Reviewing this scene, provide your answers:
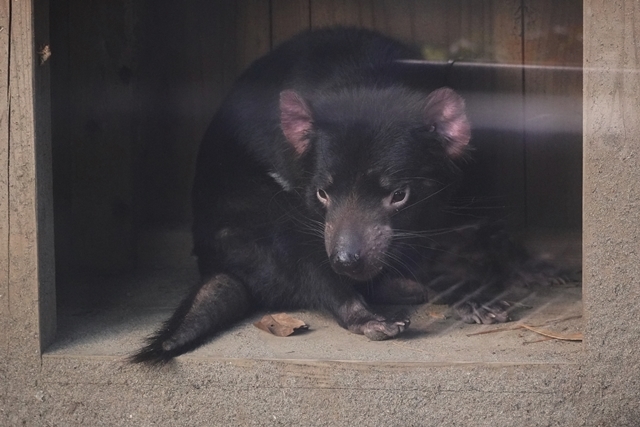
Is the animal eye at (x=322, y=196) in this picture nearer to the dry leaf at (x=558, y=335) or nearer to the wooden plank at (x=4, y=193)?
the dry leaf at (x=558, y=335)

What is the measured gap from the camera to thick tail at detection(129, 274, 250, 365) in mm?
2701

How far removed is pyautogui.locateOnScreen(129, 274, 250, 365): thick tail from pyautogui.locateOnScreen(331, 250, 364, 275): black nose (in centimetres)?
43

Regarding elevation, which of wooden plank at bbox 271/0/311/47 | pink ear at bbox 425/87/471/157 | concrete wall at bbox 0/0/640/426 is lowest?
concrete wall at bbox 0/0/640/426

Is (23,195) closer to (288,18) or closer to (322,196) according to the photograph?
(322,196)

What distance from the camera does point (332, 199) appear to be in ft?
9.77

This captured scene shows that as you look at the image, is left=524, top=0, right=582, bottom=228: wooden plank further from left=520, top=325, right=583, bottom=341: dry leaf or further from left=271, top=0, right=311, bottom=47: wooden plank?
left=520, top=325, right=583, bottom=341: dry leaf

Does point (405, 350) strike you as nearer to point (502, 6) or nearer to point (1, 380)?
point (1, 380)

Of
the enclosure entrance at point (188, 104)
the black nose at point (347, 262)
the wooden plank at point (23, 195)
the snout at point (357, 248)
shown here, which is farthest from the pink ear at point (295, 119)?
the wooden plank at point (23, 195)

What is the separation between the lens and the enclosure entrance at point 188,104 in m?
3.83

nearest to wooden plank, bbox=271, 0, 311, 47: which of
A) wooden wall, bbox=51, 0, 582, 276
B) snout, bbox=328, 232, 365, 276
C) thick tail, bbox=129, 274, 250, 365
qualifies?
wooden wall, bbox=51, 0, 582, 276

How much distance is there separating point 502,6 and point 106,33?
64.6 inches

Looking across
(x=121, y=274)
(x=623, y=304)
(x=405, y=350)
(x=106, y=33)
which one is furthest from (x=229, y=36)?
(x=623, y=304)

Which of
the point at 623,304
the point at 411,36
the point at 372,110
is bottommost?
the point at 623,304

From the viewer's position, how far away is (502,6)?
153 inches
